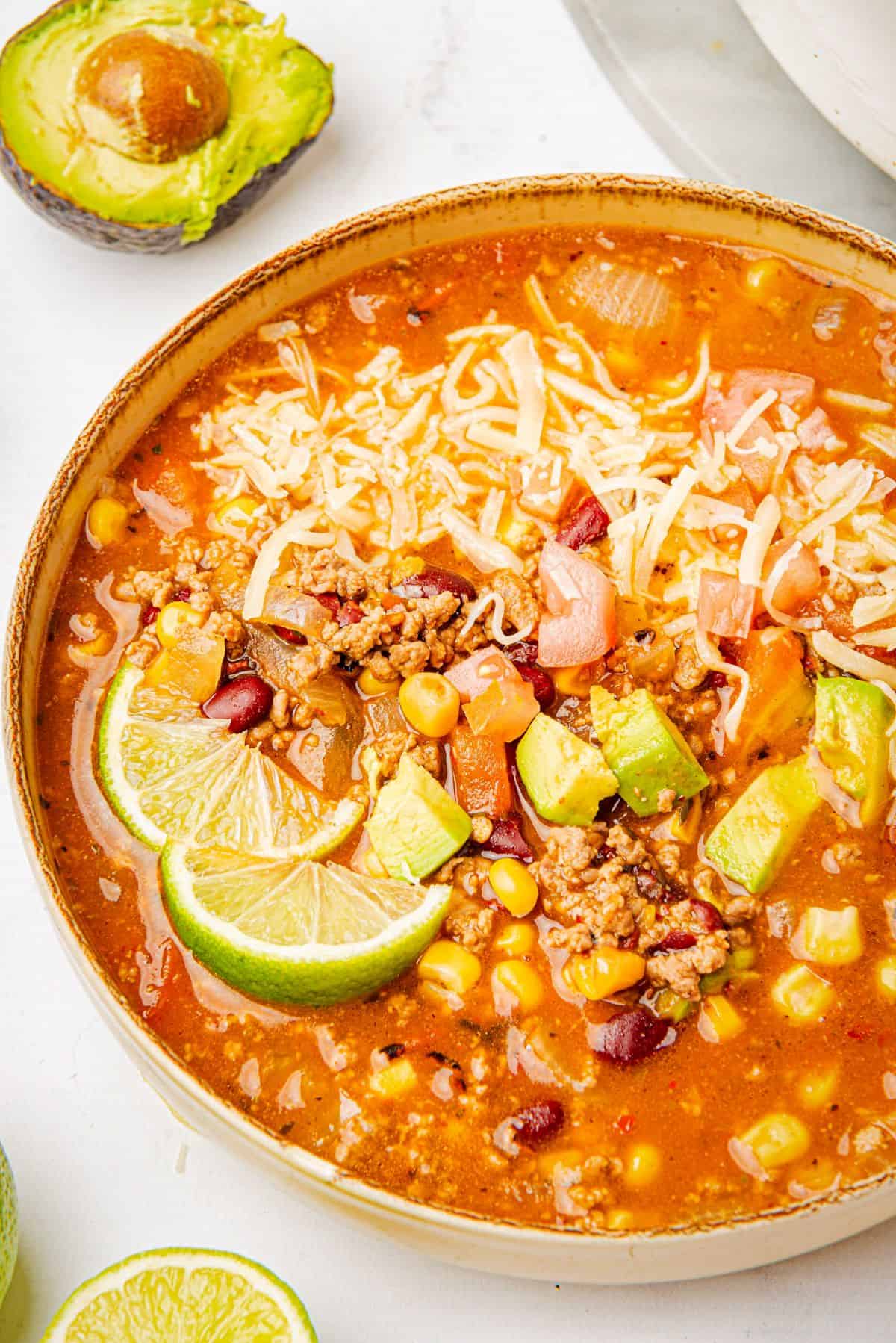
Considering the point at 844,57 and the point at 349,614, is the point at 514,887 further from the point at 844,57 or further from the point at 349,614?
the point at 844,57

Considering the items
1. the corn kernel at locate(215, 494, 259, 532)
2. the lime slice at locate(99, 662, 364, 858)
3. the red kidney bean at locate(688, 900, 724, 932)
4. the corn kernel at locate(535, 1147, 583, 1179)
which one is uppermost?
the corn kernel at locate(215, 494, 259, 532)

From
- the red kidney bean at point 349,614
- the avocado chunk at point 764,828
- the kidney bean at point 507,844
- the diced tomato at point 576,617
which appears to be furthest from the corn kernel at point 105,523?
the avocado chunk at point 764,828

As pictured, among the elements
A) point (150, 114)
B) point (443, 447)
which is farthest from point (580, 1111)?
point (150, 114)

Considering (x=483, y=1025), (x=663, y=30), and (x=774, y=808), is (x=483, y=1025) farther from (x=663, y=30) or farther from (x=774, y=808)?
(x=663, y=30)

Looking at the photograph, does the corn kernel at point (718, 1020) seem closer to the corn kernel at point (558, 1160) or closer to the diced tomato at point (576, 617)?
the corn kernel at point (558, 1160)

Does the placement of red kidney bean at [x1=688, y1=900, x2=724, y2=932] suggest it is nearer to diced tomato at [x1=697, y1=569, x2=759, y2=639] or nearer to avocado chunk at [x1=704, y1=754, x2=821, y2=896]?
avocado chunk at [x1=704, y1=754, x2=821, y2=896]

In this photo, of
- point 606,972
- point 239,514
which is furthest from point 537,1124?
point 239,514

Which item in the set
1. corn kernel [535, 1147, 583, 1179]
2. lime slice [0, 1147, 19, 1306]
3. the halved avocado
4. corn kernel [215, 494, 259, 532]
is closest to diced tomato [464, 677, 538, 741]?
Result: corn kernel [215, 494, 259, 532]
